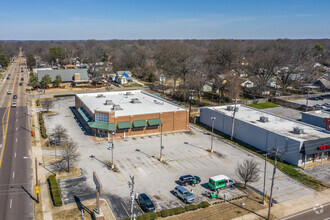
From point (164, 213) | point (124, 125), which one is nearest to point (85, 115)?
point (124, 125)

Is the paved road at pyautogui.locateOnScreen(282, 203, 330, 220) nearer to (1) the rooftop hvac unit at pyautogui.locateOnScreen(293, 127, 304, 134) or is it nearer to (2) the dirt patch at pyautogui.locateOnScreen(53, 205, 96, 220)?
(1) the rooftop hvac unit at pyautogui.locateOnScreen(293, 127, 304, 134)

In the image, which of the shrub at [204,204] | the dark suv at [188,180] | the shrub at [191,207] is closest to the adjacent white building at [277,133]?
the dark suv at [188,180]

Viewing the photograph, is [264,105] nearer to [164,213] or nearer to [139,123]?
[139,123]

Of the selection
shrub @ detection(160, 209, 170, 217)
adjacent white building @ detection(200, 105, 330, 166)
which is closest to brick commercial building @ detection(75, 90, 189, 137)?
adjacent white building @ detection(200, 105, 330, 166)

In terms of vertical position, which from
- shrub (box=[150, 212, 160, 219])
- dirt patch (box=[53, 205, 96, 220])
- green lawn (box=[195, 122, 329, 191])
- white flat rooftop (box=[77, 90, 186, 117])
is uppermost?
white flat rooftop (box=[77, 90, 186, 117])

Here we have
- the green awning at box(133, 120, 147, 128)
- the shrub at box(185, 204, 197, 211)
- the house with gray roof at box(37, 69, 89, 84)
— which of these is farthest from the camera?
the house with gray roof at box(37, 69, 89, 84)

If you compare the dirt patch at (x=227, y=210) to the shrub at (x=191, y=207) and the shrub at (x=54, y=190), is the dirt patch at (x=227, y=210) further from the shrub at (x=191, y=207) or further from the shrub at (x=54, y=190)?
the shrub at (x=54, y=190)

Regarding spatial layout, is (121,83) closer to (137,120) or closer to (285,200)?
(137,120)
